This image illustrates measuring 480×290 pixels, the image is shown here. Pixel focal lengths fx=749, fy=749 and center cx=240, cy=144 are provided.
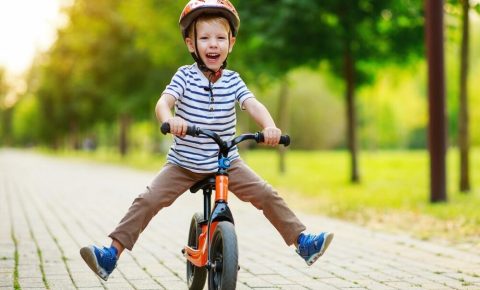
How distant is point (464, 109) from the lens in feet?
40.5

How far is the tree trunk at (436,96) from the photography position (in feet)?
34.0

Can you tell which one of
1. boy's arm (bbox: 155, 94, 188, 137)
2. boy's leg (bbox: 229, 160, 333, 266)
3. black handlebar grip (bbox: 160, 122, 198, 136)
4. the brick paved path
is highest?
boy's arm (bbox: 155, 94, 188, 137)

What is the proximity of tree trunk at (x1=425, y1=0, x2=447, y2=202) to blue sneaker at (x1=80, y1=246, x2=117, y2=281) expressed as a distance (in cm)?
713

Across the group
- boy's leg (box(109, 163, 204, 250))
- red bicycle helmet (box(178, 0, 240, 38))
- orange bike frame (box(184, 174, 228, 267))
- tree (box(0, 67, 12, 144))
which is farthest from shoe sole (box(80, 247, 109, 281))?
tree (box(0, 67, 12, 144))

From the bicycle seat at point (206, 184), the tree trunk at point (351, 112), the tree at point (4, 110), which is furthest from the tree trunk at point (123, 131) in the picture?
the tree at point (4, 110)

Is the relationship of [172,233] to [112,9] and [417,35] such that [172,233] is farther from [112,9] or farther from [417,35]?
[112,9]

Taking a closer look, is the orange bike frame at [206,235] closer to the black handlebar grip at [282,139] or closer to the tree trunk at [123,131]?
the black handlebar grip at [282,139]

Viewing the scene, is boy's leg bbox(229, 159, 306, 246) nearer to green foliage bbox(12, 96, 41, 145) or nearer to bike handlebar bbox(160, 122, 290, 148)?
bike handlebar bbox(160, 122, 290, 148)

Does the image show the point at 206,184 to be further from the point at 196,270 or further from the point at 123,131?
the point at 123,131

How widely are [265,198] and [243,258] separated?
7.48ft

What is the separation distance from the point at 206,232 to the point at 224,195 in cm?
38

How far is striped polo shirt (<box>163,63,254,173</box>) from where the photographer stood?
166 inches

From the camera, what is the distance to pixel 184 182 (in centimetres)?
433

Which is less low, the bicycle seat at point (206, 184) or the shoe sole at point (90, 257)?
the bicycle seat at point (206, 184)
